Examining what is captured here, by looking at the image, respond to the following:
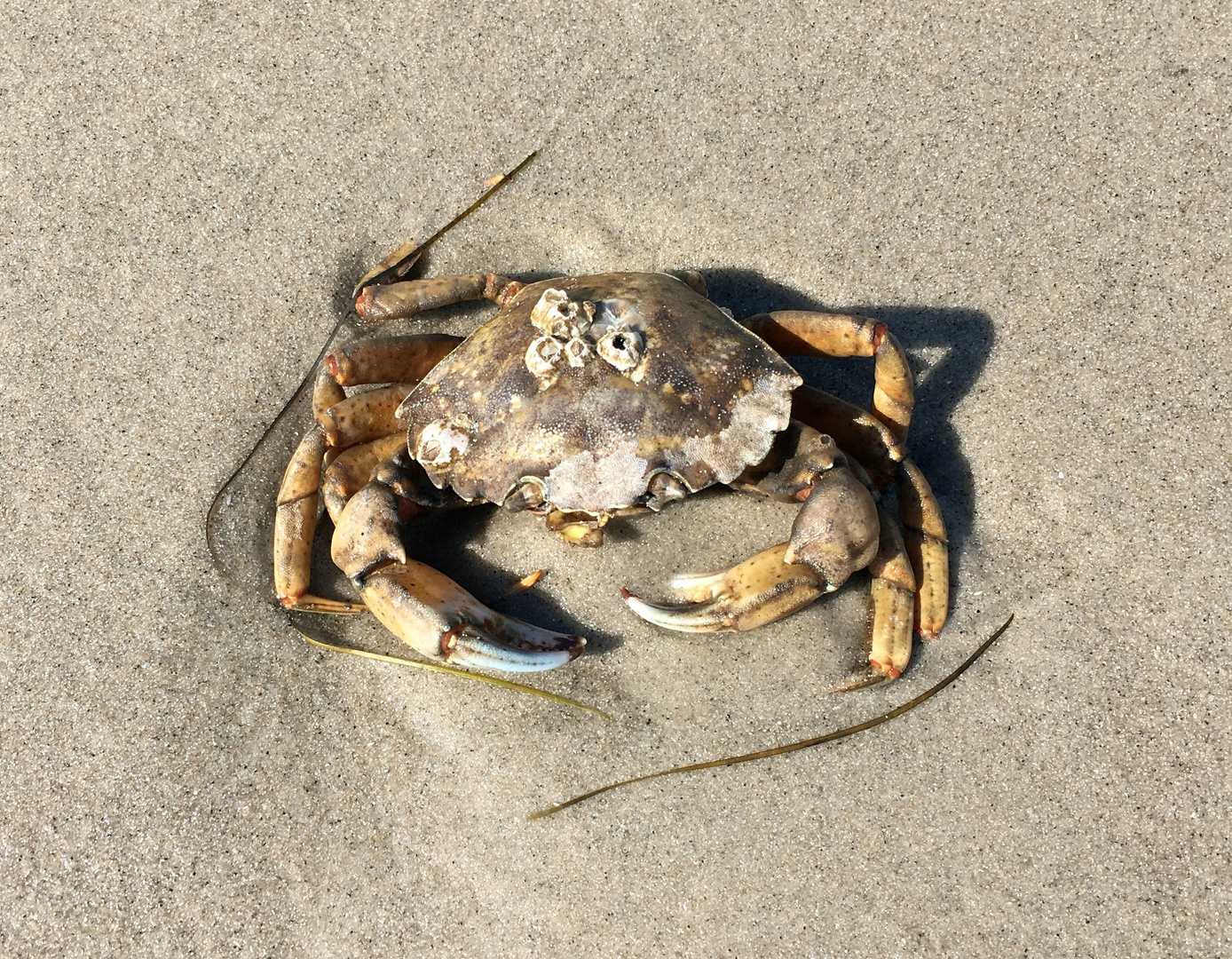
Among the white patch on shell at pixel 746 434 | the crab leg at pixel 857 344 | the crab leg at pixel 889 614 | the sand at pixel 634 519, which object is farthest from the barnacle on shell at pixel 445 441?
the crab leg at pixel 889 614

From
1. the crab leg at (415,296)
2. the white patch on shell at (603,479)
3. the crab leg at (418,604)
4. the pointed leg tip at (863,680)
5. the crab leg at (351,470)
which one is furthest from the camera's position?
the crab leg at (415,296)

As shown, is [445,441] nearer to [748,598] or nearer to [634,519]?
[634,519]

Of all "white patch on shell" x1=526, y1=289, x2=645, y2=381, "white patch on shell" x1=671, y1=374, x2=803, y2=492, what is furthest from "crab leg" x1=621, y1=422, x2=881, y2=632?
"white patch on shell" x1=526, y1=289, x2=645, y2=381

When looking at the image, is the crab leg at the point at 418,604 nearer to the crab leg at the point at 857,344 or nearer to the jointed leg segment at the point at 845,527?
the jointed leg segment at the point at 845,527

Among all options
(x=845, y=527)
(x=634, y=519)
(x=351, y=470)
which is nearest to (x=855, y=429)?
(x=845, y=527)

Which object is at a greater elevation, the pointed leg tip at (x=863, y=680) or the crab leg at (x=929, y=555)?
the crab leg at (x=929, y=555)

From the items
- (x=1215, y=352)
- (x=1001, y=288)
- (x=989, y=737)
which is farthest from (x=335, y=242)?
(x=1215, y=352)

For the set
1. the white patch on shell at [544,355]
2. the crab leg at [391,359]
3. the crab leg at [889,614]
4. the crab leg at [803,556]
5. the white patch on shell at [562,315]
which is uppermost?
the white patch on shell at [562,315]

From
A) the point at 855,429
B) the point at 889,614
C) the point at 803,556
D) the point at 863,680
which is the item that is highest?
the point at 855,429
